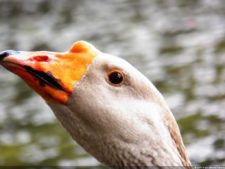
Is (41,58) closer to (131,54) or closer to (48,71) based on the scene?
(48,71)

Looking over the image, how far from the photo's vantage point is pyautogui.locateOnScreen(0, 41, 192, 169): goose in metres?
5.39

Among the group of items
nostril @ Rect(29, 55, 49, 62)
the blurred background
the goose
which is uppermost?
the blurred background

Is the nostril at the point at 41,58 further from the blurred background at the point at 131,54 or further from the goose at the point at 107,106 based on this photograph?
the blurred background at the point at 131,54

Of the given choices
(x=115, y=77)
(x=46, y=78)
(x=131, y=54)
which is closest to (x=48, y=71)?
(x=46, y=78)

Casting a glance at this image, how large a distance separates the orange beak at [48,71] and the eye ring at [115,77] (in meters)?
0.19

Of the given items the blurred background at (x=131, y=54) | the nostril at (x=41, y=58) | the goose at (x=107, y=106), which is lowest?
the goose at (x=107, y=106)

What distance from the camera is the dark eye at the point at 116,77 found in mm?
5422

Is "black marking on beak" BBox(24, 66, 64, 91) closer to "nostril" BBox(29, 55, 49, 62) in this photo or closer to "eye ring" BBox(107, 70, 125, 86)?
"nostril" BBox(29, 55, 49, 62)

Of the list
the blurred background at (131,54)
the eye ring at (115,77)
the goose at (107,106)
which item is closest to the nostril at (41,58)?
the goose at (107,106)

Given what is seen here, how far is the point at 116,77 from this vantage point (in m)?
5.43

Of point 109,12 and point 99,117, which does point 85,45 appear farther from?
point 109,12

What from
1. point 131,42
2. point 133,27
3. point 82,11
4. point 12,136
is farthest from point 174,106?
point 82,11

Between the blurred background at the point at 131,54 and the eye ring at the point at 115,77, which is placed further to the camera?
the blurred background at the point at 131,54

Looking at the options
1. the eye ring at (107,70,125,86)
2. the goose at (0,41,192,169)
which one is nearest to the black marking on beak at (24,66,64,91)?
the goose at (0,41,192,169)
